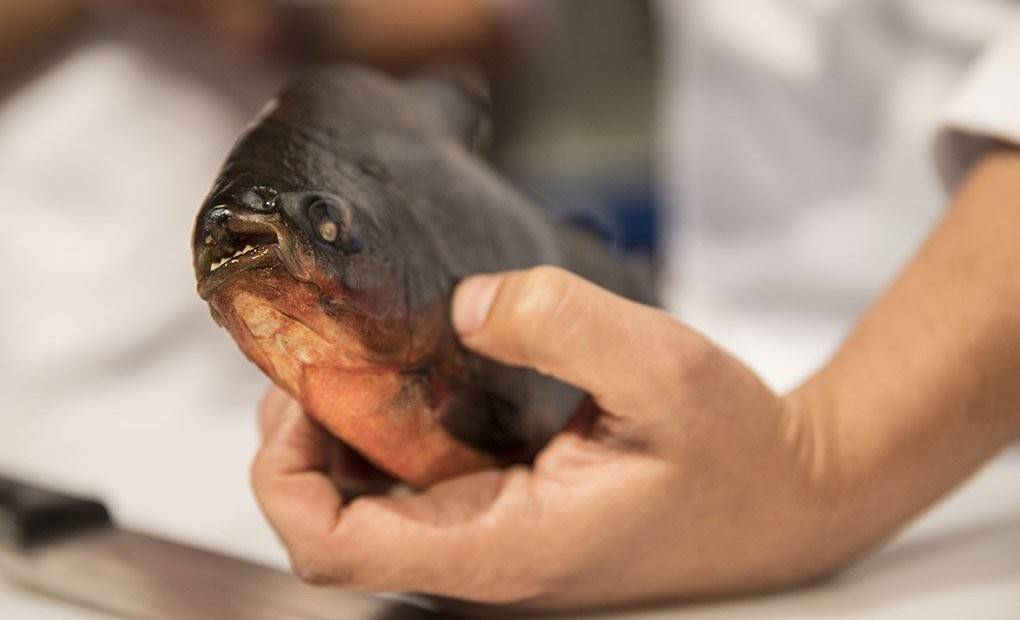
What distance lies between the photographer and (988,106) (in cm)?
69

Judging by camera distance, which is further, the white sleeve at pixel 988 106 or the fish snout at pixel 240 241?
the white sleeve at pixel 988 106

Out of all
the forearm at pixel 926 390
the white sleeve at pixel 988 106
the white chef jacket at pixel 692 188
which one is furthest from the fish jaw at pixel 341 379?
the white chef jacket at pixel 692 188

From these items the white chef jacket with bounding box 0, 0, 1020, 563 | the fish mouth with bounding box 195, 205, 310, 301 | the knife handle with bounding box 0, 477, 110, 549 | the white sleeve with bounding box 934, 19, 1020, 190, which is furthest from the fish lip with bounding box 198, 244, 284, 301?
the white chef jacket with bounding box 0, 0, 1020, 563

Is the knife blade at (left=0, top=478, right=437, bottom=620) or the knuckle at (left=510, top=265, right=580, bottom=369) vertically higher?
the knuckle at (left=510, top=265, right=580, bottom=369)

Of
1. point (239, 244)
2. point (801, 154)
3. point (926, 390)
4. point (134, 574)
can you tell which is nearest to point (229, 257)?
point (239, 244)

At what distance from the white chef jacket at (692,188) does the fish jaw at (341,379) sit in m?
0.52

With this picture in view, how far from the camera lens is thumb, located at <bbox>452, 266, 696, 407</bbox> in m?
0.50

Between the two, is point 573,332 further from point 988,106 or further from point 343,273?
point 988,106

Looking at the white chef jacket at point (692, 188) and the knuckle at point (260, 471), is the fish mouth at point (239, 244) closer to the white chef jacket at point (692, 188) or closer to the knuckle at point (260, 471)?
the knuckle at point (260, 471)

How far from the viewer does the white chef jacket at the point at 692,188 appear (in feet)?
3.69

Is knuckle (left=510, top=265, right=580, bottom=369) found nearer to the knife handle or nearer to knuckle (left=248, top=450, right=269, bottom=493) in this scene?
knuckle (left=248, top=450, right=269, bottom=493)

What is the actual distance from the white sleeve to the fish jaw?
0.37m

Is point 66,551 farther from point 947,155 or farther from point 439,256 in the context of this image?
point 947,155

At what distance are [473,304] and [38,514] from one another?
0.95ft
